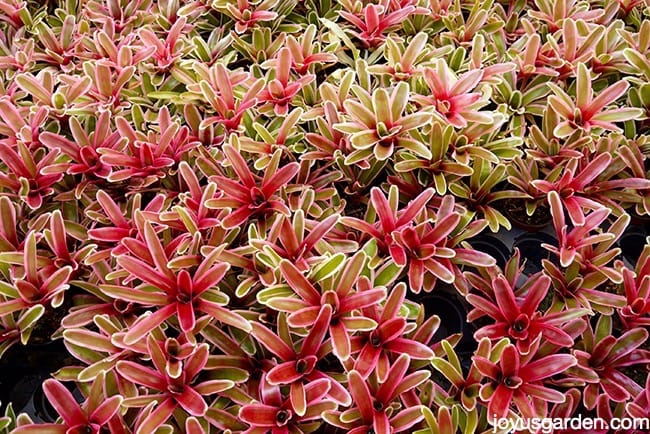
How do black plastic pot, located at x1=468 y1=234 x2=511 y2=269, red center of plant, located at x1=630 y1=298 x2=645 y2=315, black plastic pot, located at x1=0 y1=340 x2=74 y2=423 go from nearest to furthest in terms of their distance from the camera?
red center of plant, located at x1=630 y1=298 x2=645 y2=315
black plastic pot, located at x1=0 y1=340 x2=74 y2=423
black plastic pot, located at x1=468 y1=234 x2=511 y2=269

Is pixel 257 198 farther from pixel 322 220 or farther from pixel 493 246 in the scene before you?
pixel 493 246

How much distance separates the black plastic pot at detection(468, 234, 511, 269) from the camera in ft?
4.12

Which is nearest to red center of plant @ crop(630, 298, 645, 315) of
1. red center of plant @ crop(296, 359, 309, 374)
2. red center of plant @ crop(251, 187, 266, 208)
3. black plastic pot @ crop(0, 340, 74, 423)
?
red center of plant @ crop(296, 359, 309, 374)

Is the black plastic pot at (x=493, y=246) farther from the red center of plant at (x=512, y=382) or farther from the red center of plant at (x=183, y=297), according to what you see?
the red center of plant at (x=183, y=297)

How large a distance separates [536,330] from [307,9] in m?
1.10

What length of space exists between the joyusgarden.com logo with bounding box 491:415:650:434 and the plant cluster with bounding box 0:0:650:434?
16 mm

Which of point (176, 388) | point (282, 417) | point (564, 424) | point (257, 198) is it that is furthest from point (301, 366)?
point (564, 424)

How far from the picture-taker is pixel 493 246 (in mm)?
1275

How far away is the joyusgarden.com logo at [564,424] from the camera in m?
0.91

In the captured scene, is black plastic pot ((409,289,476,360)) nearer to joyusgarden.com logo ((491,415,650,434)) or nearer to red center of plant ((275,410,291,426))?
joyusgarden.com logo ((491,415,650,434))

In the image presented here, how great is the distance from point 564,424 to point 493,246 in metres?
→ 0.43

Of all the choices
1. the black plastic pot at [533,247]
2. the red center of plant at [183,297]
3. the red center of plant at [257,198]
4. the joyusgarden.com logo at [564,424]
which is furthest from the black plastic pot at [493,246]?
the red center of plant at [183,297]

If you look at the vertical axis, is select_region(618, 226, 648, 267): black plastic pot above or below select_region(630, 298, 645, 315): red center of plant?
below

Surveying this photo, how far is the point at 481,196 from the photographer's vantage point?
1.17 meters
